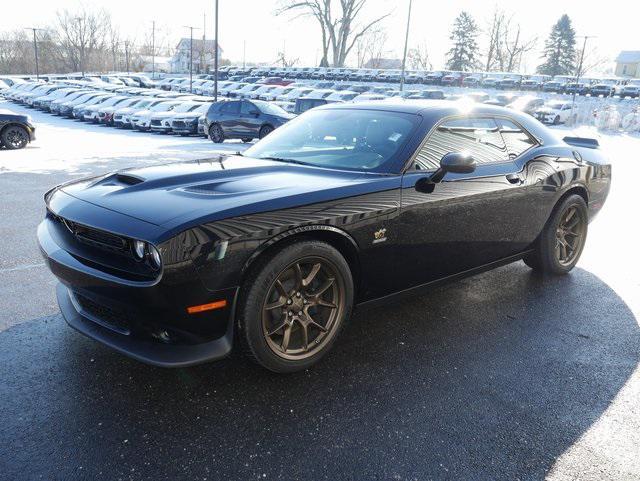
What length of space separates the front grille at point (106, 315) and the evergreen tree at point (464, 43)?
81.5 meters

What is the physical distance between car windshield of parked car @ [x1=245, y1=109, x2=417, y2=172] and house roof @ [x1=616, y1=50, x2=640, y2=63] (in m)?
102

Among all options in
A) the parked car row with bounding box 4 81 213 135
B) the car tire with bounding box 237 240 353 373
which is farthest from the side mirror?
the parked car row with bounding box 4 81 213 135

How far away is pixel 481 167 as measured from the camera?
12.4 ft

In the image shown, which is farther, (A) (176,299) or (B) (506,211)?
(B) (506,211)

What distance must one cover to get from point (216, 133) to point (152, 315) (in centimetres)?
1589

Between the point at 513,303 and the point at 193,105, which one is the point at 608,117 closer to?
the point at 193,105

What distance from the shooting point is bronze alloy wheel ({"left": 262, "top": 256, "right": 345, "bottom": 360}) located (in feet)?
9.20

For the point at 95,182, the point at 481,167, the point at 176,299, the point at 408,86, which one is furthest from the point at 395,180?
the point at 408,86

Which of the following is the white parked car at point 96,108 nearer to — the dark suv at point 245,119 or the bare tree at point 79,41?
the dark suv at point 245,119

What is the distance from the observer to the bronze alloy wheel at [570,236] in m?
4.80

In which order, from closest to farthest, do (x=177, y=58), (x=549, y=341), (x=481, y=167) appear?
(x=549, y=341) < (x=481, y=167) < (x=177, y=58)

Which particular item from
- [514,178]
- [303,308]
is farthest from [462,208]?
[303,308]

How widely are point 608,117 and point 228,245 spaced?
101ft

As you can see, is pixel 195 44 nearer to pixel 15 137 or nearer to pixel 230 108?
pixel 230 108
